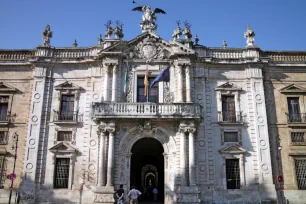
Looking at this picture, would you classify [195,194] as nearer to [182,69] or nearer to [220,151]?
[220,151]

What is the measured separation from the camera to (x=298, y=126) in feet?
73.7

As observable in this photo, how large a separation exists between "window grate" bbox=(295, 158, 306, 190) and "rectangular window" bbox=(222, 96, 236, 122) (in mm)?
5586

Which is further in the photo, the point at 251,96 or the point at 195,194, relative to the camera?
the point at 251,96

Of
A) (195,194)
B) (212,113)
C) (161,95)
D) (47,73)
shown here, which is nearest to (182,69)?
(161,95)

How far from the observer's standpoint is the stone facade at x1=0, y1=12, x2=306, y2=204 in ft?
68.2

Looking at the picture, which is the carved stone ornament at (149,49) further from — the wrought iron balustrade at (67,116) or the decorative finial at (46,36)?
the decorative finial at (46,36)

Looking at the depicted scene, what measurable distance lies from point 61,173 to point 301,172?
17.4 meters

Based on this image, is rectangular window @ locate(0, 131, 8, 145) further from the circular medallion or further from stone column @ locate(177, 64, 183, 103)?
stone column @ locate(177, 64, 183, 103)

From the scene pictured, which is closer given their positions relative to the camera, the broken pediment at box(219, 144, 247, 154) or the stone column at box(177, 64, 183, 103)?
the broken pediment at box(219, 144, 247, 154)

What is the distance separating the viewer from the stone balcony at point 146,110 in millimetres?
20656

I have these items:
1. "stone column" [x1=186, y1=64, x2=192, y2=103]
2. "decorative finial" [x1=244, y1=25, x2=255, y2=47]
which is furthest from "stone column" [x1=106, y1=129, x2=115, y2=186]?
"decorative finial" [x1=244, y1=25, x2=255, y2=47]

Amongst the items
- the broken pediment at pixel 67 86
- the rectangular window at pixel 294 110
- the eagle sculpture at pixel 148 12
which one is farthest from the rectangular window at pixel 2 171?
the rectangular window at pixel 294 110

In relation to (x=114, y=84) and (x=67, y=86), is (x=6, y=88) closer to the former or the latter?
(x=67, y=86)

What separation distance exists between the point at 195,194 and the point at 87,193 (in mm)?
7441
